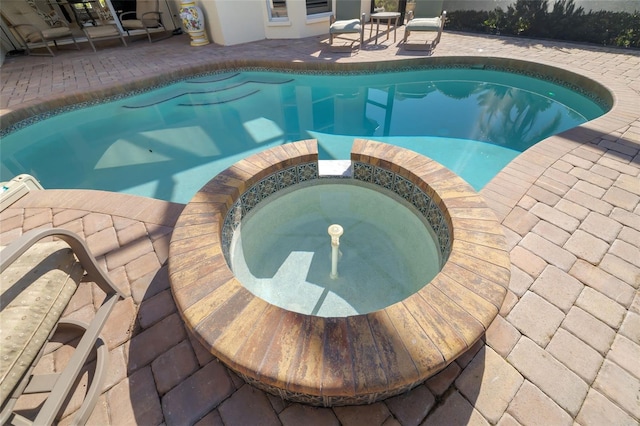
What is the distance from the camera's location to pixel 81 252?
5.30 feet

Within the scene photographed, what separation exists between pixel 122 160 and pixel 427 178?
4.82 meters

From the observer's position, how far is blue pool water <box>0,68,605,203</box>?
4.43 metres

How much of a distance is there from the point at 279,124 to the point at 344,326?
192 inches

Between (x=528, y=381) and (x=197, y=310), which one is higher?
(x=197, y=310)

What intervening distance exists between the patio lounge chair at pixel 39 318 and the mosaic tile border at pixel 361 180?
0.91 metres

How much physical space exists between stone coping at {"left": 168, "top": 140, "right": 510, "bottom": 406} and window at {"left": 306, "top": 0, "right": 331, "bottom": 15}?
34.3 feet

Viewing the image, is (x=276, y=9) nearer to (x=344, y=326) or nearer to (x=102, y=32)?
(x=102, y=32)

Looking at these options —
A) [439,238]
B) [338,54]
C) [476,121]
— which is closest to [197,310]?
[439,238]

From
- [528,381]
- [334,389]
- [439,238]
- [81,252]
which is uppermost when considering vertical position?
[81,252]

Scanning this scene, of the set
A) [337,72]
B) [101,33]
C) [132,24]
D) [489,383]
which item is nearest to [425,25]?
[337,72]

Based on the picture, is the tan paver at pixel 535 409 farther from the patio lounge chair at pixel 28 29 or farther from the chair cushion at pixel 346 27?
the patio lounge chair at pixel 28 29

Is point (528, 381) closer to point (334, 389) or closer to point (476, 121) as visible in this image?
point (334, 389)

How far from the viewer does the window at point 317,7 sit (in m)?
9.73

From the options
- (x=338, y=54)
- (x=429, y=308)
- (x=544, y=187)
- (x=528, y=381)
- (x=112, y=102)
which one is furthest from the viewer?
(x=338, y=54)
